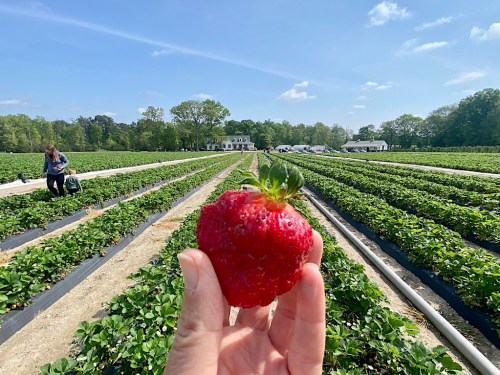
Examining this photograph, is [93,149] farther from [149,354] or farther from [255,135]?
[149,354]

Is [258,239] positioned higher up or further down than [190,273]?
higher up

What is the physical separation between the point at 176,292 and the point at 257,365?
231 cm

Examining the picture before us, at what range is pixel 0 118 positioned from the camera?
87.9 metres

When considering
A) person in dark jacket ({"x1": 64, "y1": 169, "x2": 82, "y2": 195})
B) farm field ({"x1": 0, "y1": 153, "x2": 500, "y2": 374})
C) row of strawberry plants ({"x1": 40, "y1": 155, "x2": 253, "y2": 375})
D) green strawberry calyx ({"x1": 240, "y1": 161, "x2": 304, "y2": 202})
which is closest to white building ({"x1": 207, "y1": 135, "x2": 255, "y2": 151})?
person in dark jacket ({"x1": 64, "y1": 169, "x2": 82, "y2": 195})

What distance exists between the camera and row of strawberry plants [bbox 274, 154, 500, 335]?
4.00 meters

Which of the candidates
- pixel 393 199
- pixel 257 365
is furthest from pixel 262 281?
pixel 393 199

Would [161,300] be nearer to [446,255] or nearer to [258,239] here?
[258,239]

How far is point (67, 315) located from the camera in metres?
4.36

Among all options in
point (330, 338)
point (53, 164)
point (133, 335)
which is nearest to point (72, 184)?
point (53, 164)

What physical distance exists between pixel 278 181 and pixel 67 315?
470 centimetres

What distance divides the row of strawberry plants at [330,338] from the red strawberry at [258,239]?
1.69 metres

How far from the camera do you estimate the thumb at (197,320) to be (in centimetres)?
114

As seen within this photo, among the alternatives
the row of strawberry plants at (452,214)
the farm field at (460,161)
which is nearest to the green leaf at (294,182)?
the row of strawberry plants at (452,214)

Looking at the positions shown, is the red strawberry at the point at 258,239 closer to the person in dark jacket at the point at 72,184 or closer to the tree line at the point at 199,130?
the person in dark jacket at the point at 72,184
